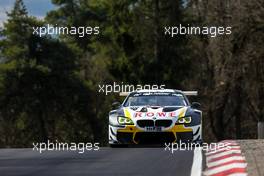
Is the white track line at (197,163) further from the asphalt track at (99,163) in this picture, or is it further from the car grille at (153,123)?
the car grille at (153,123)

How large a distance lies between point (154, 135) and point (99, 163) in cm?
411

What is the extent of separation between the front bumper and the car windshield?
1.22 metres

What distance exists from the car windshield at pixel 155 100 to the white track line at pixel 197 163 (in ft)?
7.97

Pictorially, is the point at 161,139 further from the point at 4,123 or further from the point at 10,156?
the point at 4,123

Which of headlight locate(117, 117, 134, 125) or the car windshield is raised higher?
the car windshield

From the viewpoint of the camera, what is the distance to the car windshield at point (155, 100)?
1789 cm

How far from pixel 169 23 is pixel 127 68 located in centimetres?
454

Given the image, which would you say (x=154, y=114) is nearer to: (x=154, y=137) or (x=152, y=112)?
(x=152, y=112)

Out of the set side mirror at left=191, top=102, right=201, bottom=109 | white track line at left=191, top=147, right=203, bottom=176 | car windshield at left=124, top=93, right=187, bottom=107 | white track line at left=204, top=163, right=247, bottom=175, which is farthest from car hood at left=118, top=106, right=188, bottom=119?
white track line at left=204, top=163, right=247, bottom=175

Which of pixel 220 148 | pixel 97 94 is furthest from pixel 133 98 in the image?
pixel 97 94

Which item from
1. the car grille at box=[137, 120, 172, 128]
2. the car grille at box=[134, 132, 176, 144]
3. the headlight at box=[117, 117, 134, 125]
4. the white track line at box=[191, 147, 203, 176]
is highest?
the headlight at box=[117, 117, 134, 125]

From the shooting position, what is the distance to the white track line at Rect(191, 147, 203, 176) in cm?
1124

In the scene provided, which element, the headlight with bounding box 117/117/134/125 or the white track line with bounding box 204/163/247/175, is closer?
the white track line with bounding box 204/163/247/175

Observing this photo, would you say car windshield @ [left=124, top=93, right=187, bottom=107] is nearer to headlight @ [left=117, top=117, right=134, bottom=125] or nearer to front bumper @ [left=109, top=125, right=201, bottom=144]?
headlight @ [left=117, top=117, right=134, bottom=125]
